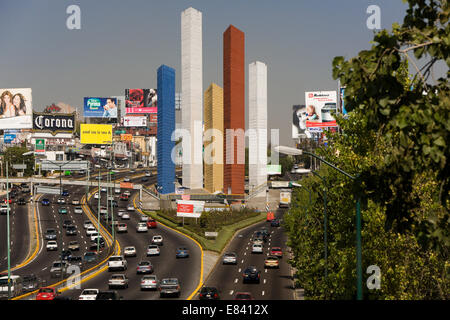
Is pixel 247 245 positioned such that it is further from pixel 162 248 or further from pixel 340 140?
pixel 340 140

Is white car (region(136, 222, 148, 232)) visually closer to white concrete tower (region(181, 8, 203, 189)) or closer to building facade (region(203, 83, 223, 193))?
white concrete tower (region(181, 8, 203, 189))

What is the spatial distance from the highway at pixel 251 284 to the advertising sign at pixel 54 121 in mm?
107186

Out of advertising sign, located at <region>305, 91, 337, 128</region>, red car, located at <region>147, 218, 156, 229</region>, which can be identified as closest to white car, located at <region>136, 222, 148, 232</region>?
red car, located at <region>147, 218, 156, 229</region>

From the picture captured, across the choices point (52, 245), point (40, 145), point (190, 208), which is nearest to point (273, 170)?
point (40, 145)

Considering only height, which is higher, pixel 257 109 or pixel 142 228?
pixel 257 109

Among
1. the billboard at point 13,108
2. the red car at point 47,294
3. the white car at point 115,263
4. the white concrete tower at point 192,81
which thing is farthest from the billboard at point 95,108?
the red car at point 47,294

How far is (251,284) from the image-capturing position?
51.8 m

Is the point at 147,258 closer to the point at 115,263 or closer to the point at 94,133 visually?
the point at 115,263

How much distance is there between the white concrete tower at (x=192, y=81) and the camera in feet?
386

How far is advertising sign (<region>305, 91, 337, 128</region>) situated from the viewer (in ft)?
519

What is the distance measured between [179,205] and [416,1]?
271 feet

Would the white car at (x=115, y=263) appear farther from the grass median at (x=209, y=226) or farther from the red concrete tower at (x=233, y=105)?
the red concrete tower at (x=233, y=105)

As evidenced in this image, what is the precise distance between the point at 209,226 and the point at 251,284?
42.6 m

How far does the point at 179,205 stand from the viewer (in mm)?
91875
